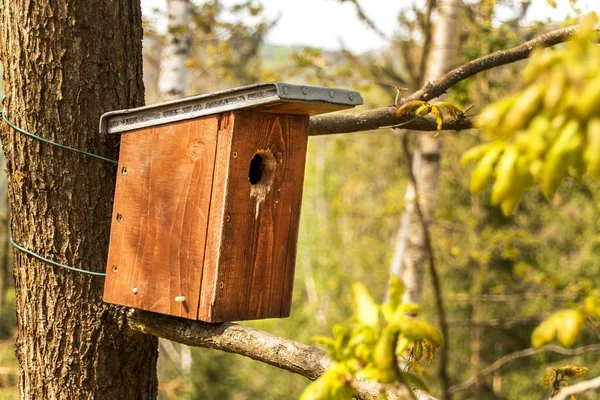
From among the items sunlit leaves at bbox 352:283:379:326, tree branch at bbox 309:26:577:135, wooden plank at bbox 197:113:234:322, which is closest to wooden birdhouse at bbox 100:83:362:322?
wooden plank at bbox 197:113:234:322

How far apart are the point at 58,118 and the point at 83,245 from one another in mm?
377

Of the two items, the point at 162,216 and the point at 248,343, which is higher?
the point at 162,216

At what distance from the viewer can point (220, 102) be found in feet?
6.70

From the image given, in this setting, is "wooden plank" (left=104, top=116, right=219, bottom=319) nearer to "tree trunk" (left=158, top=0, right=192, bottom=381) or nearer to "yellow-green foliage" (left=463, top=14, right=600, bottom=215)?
"yellow-green foliage" (left=463, top=14, right=600, bottom=215)

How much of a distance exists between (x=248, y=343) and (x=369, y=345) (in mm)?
958

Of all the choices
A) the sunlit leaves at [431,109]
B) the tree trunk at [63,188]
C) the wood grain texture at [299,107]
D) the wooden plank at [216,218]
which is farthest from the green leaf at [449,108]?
the tree trunk at [63,188]

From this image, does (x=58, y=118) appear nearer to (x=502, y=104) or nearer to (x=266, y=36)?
(x=502, y=104)

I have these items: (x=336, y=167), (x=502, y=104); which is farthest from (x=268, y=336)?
(x=336, y=167)

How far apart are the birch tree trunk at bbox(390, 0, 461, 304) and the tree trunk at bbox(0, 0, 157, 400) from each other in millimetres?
3410

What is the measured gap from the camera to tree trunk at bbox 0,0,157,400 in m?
2.27

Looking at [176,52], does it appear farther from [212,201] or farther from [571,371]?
[571,371]

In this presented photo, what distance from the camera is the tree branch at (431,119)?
2.18 metres

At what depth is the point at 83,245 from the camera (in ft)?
7.59

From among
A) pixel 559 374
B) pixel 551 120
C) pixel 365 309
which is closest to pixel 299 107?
pixel 559 374
